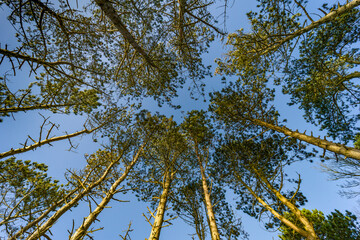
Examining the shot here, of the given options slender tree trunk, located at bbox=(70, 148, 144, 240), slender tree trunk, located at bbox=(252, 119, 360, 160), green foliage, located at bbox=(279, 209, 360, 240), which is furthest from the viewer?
green foliage, located at bbox=(279, 209, 360, 240)

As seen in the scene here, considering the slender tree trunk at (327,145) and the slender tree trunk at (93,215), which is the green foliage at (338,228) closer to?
the slender tree trunk at (327,145)

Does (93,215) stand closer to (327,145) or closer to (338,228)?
(327,145)

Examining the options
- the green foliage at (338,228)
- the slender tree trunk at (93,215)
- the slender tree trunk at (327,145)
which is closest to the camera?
the slender tree trunk at (93,215)

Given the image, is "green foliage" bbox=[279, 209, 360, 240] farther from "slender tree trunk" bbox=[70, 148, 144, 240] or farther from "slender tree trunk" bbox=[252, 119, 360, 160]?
"slender tree trunk" bbox=[70, 148, 144, 240]

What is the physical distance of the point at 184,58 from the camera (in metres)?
4.24

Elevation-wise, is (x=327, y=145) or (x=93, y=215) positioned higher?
(x=327, y=145)

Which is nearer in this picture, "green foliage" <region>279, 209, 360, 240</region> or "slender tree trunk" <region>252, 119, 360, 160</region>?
"slender tree trunk" <region>252, 119, 360, 160</region>

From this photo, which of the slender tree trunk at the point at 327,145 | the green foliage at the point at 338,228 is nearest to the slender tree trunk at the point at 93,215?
the slender tree trunk at the point at 327,145

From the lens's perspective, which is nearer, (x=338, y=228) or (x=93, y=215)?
(x=93, y=215)

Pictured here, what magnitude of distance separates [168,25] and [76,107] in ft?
15.3

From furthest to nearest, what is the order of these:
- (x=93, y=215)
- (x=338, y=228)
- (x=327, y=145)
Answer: (x=338, y=228), (x=327, y=145), (x=93, y=215)

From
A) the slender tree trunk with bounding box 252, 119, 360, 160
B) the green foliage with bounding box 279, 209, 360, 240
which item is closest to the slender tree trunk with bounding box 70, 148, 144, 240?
the slender tree trunk with bounding box 252, 119, 360, 160

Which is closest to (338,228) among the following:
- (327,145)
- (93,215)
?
(327,145)

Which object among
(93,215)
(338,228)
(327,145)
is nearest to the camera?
(93,215)
